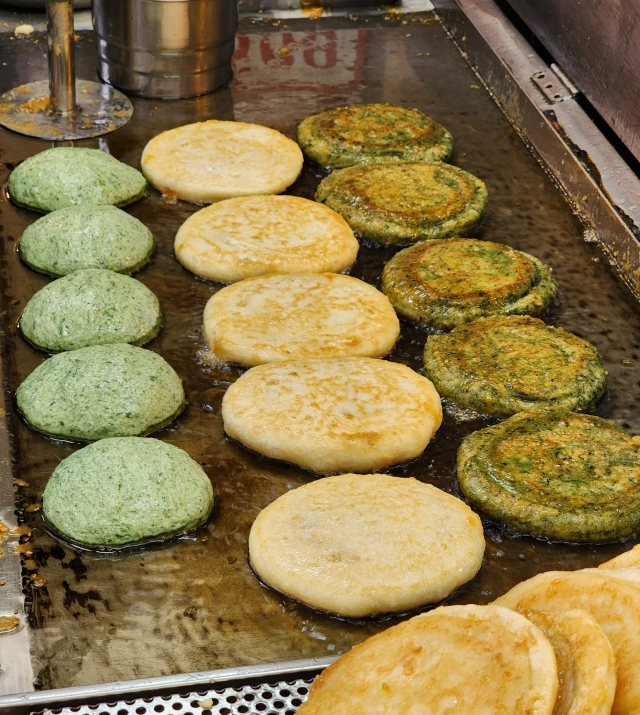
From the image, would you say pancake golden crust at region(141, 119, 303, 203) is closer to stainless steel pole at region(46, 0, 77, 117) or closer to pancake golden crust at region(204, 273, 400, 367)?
stainless steel pole at region(46, 0, 77, 117)

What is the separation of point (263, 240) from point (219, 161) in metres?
0.68

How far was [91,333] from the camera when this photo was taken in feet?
11.8

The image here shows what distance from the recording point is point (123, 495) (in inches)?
114

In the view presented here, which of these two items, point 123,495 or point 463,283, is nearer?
point 123,495

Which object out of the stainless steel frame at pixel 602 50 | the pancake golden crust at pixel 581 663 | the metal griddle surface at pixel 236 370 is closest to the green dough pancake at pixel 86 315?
the metal griddle surface at pixel 236 370

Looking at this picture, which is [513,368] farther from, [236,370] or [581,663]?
[581,663]

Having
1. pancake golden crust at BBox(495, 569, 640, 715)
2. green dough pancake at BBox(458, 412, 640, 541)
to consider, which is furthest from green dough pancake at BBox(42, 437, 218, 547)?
pancake golden crust at BBox(495, 569, 640, 715)

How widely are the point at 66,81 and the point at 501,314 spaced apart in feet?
8.23

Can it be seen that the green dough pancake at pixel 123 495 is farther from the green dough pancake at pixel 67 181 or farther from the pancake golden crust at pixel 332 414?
the green dough pancake at pixel 67 181

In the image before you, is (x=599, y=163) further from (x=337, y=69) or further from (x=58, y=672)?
(x=58, y=672)

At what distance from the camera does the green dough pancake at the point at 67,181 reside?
14.2ft

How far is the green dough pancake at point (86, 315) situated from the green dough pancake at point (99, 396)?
0.23m

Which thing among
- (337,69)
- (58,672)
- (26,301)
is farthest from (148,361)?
(337,69)

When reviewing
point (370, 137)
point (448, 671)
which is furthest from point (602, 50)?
point (448, 671)
